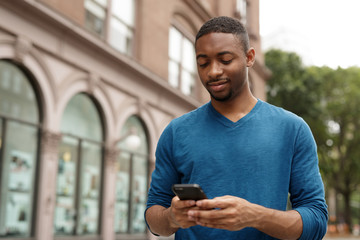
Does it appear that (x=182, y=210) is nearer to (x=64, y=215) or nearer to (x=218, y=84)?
(x=218, y=84)

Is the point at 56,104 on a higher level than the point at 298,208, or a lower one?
higher

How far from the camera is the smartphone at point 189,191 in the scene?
158 cm

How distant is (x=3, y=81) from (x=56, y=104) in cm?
173

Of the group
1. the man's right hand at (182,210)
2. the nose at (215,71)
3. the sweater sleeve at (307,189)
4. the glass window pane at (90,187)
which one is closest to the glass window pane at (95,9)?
the glass window pane at (90,187)

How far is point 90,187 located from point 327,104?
28.0 m

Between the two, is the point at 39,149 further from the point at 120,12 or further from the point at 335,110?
the point at 335,110

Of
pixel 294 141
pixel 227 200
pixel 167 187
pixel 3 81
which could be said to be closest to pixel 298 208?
pixel 294 141

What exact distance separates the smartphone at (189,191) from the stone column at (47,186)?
1031cm

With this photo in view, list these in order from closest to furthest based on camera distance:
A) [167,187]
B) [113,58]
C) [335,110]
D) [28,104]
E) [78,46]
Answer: [167,187], [28,104], [78,46], [113,58], [335,110]

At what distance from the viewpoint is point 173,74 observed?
1930 cm

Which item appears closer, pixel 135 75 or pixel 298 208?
Answer: pixel 298 208

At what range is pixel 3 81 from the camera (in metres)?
10.6

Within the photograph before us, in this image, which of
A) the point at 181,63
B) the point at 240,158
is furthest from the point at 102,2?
the point at 240,158

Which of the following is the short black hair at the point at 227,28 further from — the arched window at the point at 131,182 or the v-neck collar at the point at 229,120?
the arched window at the point at 131,182
